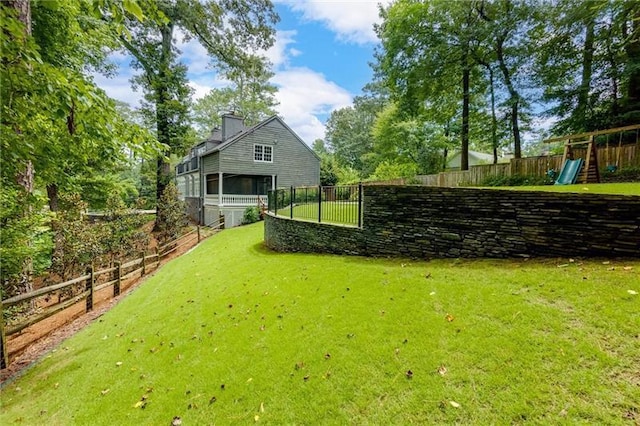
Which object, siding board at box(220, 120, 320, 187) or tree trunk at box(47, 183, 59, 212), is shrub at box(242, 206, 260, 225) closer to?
siding board at box(220, 120, 320, 187)

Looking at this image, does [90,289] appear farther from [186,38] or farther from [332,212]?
[186,38]

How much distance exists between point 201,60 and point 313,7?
12679 mm

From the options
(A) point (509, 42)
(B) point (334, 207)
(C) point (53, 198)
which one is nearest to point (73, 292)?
(C) point (53, 198)

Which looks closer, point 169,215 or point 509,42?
point 169,215

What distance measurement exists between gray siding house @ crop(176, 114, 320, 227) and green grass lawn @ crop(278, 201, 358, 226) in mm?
10237

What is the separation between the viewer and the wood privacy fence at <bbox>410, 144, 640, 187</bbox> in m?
9.60

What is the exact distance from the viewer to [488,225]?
16.8 feet

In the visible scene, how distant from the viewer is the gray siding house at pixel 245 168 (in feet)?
62.3

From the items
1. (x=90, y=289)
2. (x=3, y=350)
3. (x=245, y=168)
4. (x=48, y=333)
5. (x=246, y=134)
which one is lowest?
(x=48, y=333)

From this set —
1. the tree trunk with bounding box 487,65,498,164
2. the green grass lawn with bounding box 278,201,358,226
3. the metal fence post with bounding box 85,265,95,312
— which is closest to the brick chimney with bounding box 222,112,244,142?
the green grass lawn with bounding box 278,201,358,226

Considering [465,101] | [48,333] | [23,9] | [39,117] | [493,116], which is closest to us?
[39,117]

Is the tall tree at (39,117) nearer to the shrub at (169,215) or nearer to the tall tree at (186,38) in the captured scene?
the shrub at (169,215)

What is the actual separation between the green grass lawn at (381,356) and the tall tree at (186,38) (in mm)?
13268

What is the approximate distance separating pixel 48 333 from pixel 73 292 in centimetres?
285
